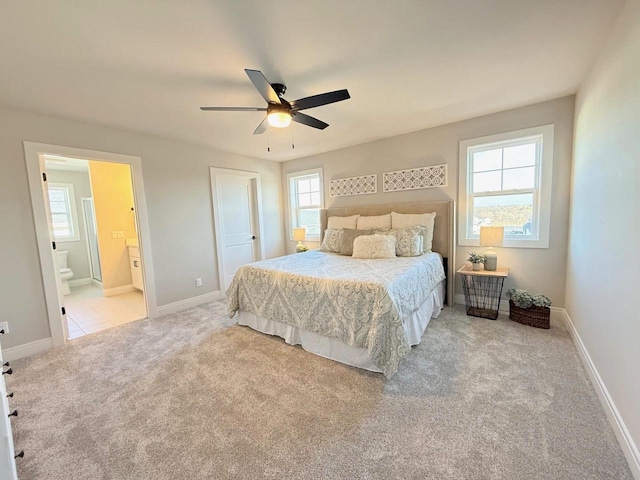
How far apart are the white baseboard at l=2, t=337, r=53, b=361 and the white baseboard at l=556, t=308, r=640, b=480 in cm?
460

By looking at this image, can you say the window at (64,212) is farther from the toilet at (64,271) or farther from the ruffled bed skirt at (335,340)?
the ruffled bed skirt at (335,340)

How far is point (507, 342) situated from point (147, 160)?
15.2ft

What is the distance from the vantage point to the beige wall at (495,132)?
283 centimetres

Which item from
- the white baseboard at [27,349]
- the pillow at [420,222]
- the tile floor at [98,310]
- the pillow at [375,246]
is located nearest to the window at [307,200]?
the pillow at [420,222]

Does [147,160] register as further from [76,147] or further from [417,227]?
[417,227]

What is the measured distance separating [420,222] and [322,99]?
2195 millimetres

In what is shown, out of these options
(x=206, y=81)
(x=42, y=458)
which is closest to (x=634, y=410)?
(x=42, y=458)

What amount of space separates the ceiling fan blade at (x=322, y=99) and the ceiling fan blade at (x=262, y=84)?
0.18m

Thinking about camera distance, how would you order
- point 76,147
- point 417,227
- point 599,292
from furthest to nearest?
point 417,227 < point 76,147 < point 599,292

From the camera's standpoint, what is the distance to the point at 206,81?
2.17 m

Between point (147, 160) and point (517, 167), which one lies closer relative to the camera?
point (517, 167)

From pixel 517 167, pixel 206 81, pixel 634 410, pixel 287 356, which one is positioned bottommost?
pixel 287 356

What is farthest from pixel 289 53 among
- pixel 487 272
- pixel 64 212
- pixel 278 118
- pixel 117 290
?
pixel 64 212

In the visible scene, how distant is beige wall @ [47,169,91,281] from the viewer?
549 centimetres
